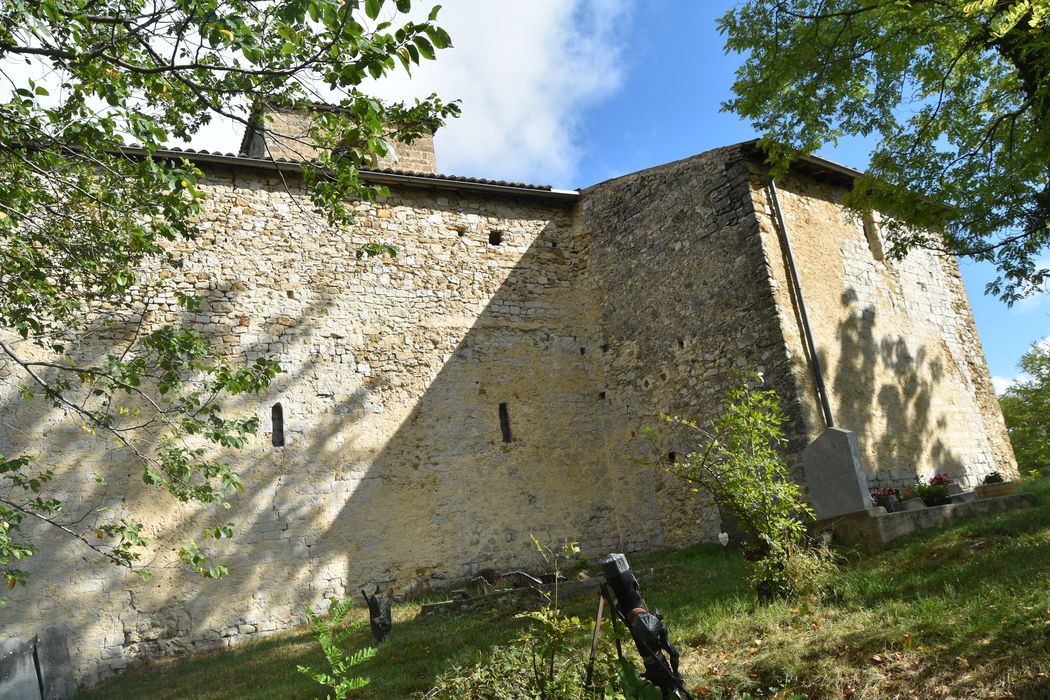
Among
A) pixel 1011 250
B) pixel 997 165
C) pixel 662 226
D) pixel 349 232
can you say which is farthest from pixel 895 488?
pixel 349 232

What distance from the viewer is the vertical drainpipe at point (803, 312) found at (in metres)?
9.10

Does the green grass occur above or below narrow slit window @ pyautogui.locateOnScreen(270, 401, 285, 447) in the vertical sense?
below

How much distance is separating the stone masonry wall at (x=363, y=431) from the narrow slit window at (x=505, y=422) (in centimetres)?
9

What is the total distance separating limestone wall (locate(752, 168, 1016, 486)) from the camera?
959cm

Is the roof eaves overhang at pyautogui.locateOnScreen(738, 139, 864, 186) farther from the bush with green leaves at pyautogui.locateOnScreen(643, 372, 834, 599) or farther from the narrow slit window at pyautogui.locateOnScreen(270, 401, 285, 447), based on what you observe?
the narrow slit window at pyautogui.locateOnScreen(270, 401, 285, 447)

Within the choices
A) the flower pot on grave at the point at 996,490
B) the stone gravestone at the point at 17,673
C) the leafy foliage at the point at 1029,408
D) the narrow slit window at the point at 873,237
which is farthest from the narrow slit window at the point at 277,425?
the leafy foliage at the point at 1029,408

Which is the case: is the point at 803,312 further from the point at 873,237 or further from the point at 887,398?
the point at 873,237

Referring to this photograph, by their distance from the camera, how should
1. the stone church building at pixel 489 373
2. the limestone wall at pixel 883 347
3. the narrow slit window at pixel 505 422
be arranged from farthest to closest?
1. the narrow slit window at pixel 505 422
2. the limestone wall at pixel 883 347
3. the stone church building at pixel 489 373

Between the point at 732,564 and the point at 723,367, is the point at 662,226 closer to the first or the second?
the point at 723,367

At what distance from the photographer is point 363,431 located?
33.4 ft

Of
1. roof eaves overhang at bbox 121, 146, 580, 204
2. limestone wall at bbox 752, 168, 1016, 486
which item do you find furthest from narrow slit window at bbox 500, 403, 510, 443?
limestone wall at bbox 752, 168, 1016, 486

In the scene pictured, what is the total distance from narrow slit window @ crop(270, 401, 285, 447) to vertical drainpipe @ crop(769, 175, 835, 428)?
710 cm

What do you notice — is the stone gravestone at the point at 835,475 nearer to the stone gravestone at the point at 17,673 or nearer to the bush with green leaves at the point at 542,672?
the bush with green leaves at the point at 542,672

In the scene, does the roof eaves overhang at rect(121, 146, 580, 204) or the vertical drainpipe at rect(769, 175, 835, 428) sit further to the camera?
the roof eaves overhang at rect(121, 146, 580, 204)
